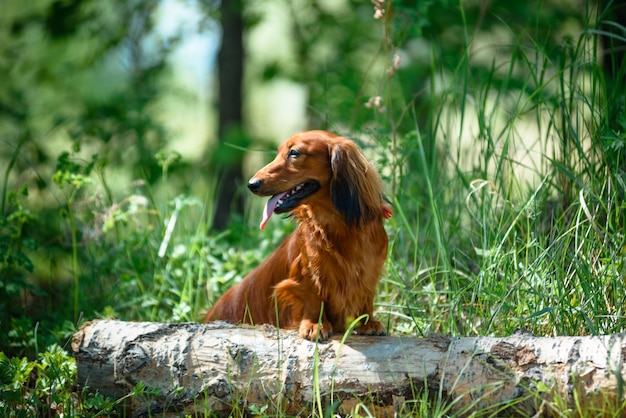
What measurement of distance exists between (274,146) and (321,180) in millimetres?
3004

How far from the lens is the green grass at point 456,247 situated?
131 inches

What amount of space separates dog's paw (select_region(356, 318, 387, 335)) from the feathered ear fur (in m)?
0.52

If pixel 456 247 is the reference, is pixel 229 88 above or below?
above

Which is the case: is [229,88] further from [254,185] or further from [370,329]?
[370,329]

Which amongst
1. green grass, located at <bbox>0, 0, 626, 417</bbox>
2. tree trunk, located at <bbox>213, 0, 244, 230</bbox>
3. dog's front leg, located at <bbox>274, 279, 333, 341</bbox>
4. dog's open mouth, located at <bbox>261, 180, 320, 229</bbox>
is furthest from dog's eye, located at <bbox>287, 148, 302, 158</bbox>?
tree trunk, located at <bbox>213, 0, 244, 230</bbox>

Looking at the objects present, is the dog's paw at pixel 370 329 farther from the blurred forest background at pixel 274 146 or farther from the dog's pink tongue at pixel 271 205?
the dog's pink tongue at pixel 271 205

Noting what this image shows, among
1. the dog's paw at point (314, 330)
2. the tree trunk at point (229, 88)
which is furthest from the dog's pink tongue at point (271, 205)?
the tree trunk at point (229, 88)

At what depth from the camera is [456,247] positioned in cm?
413

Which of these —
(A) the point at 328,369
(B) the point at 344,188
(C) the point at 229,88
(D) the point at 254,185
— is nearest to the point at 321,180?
(B) the point at 344,188

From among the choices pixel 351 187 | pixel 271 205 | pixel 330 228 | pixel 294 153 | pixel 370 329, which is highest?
pixel 294 153

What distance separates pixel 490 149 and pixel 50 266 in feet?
10.3

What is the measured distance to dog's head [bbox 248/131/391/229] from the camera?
3.40m

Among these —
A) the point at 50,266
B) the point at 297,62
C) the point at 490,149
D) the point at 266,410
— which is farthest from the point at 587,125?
the point at 297,62

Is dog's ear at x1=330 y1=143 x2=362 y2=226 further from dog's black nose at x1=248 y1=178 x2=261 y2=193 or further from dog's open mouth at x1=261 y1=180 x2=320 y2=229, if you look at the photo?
dog's black nose at x1=248 y1=178 x2=261 y2=193
